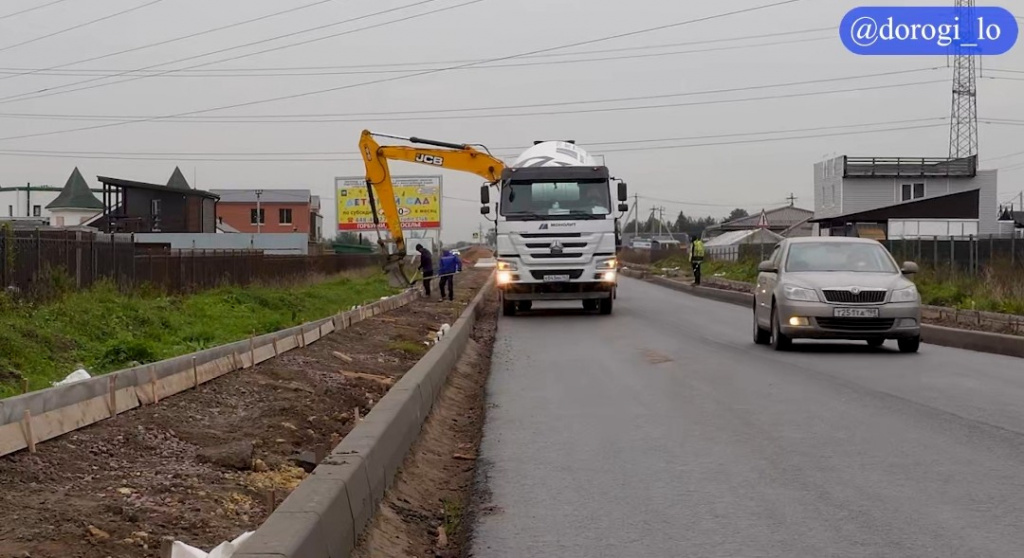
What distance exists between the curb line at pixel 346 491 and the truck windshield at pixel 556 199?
623 inches

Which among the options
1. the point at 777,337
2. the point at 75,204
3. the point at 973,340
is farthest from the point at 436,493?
the point at 75,204

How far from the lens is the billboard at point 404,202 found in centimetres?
5575

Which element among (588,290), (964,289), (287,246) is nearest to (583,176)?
(588,290)

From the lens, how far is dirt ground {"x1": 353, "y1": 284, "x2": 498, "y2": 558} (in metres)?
5.67

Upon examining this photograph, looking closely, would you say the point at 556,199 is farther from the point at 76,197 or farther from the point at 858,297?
the point at 76,197

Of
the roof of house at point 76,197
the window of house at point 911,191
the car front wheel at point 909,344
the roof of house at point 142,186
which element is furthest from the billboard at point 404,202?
the car front wheel at point 909,344

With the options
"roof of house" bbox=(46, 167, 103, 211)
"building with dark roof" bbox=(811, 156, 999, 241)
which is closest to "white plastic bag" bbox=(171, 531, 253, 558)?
"building with dark roof" bbox=(811, 156, 999, 241)

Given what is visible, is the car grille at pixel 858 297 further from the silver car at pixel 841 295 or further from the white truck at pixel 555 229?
the white truck at pixel 555 229

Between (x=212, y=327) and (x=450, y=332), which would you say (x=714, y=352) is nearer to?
→ (x=450, y=332)

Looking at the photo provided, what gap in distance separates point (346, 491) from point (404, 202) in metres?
52.5

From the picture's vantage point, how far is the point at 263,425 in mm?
7930

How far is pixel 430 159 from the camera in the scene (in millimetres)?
31328

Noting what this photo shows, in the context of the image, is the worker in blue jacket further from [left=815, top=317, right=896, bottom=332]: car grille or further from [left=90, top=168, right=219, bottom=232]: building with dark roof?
[left=90, top=168, right=219, bottom=232]: building with dark roof

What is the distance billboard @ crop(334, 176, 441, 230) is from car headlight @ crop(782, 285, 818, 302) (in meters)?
40.9
